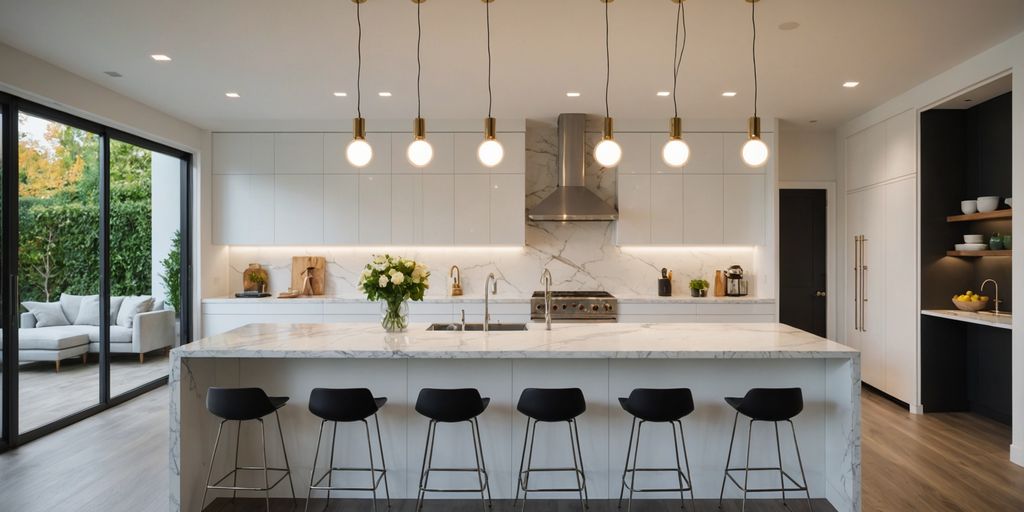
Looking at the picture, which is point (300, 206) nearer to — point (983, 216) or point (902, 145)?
point (902, 145)

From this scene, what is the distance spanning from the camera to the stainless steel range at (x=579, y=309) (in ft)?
17.3

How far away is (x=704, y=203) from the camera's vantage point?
18.3 ft

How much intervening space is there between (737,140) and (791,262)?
156cm

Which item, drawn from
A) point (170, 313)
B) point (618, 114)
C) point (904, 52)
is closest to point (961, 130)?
point (904, 52)

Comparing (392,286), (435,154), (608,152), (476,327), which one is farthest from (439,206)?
(608,152)

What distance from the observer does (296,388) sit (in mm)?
3033

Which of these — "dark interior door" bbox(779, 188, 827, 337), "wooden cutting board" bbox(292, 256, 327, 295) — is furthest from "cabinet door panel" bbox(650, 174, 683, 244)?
"wooden cutting board" bbox(292, 256, 327, 295)

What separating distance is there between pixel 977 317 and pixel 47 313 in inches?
271

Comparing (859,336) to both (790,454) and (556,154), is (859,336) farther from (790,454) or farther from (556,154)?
(556,154)

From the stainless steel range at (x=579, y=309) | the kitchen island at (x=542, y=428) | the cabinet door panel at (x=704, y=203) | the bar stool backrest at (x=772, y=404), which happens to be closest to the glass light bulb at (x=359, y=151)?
the kitchen island at (x=542, y=428)

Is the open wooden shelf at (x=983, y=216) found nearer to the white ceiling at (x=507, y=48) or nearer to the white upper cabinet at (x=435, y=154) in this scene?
the white ceiling at (x=507, y=48)

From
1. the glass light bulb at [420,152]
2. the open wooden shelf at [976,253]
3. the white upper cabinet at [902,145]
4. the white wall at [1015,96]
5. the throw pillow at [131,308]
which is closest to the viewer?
the glass light bulb at [420,152]

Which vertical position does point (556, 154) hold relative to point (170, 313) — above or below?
above

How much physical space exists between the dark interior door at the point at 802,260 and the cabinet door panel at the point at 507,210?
2953 millimetres
